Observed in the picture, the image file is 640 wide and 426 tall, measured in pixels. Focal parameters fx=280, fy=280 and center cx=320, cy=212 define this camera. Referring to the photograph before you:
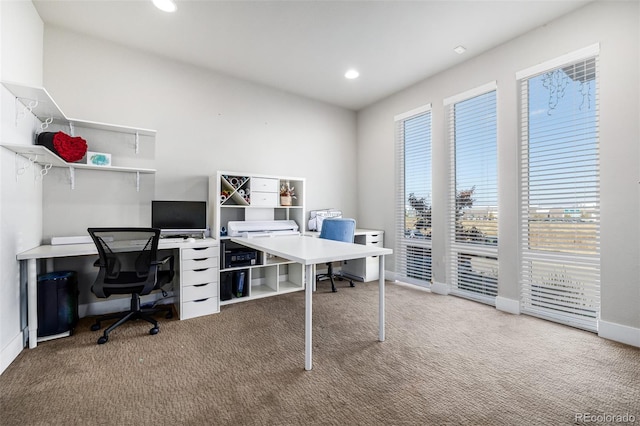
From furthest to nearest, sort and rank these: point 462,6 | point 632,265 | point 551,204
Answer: point 551,204
point 462,6
point 632,265

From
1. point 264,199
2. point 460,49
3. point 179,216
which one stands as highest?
point 460,49

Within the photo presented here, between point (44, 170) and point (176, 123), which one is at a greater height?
point (176, 123)

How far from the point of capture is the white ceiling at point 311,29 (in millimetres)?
2559

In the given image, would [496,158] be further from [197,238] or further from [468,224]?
[197,238]

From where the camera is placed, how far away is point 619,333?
93.5 inches

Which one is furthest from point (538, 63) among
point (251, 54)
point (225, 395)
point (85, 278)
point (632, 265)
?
point (85, 278)

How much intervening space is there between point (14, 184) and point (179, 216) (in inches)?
52.7

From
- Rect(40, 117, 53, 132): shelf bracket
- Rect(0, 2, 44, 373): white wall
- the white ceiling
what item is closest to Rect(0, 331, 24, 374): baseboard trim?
Rect(0, 2, 44, 373): white wall

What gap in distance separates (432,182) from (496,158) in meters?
0.84

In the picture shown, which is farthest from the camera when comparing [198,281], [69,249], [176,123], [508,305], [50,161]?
[176,123]

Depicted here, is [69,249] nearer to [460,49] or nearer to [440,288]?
[440,288]

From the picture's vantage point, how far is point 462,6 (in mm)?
2533

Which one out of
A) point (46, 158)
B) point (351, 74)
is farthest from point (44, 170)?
point (351, 74)

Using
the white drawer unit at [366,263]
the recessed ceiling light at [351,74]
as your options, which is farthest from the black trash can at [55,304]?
the recessed ceiling light at [351,74]
